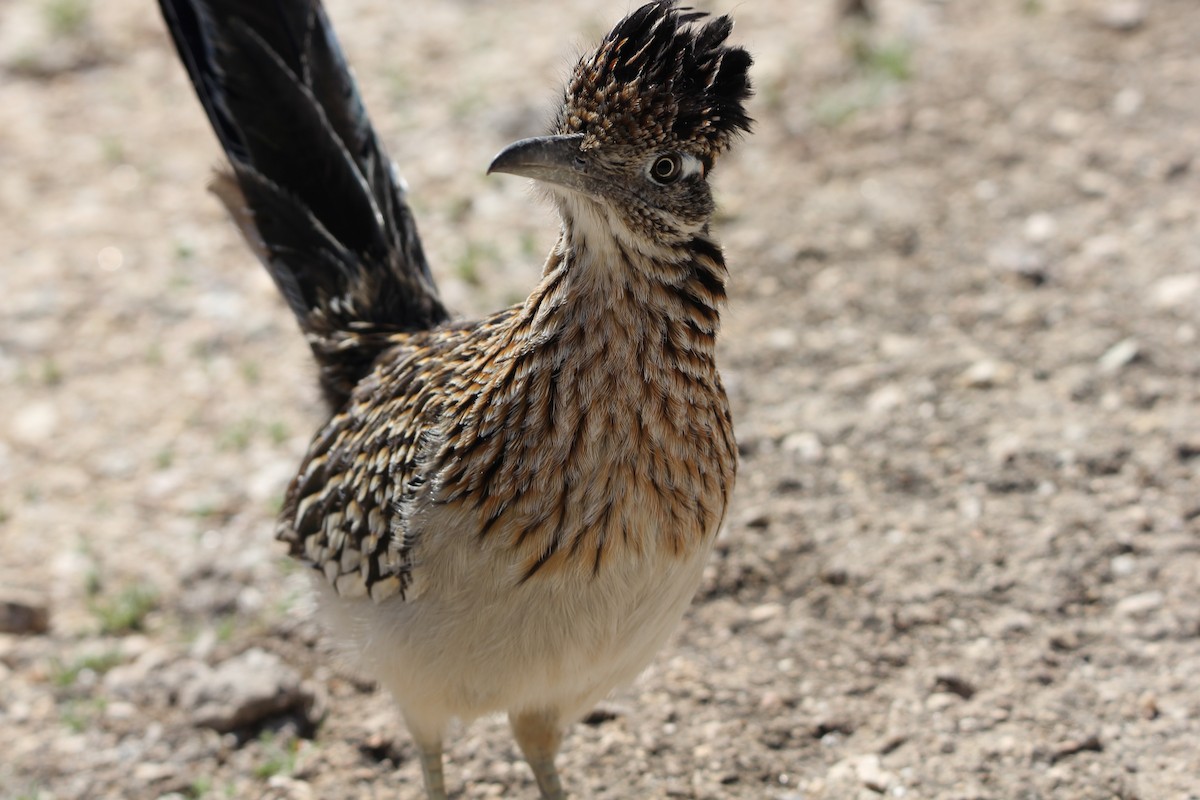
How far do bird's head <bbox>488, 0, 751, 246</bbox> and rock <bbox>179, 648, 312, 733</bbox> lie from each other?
92.7 inches

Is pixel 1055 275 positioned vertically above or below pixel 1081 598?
above

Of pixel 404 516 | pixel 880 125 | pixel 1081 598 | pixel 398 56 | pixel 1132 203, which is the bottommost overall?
pixel 404 516

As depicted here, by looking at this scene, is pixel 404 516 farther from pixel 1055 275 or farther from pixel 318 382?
pixel 1055 275

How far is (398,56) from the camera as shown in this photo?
9.10m

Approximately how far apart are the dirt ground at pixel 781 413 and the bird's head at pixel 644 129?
1.45ft

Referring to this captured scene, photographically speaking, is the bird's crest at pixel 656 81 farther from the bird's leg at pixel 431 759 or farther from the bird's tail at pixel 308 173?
the bird's leg at pixel 431 759

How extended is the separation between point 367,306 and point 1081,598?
2.76m

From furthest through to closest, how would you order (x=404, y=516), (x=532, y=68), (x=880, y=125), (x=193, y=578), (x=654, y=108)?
(x=532, y=68), (x=880, y=125), (x=193, y=578), (x=404, y=516), (x=654, y=108)

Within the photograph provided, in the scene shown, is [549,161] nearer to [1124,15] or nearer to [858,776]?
[858,776]

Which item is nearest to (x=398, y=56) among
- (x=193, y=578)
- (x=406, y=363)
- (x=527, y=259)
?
(x=527, y=259)

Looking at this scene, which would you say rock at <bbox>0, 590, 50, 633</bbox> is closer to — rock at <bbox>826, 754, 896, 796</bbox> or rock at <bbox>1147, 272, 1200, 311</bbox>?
rock at <bbox>826, 754, 896, 796</bbox>

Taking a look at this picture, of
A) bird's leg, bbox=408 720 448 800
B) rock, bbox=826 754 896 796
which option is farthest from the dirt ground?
bird's leg, bbox=408 720 448 800

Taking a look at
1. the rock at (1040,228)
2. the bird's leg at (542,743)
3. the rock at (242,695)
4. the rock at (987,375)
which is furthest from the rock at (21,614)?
the rock at (1040,228)

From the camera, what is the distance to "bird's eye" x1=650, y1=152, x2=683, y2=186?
3.33 metres
